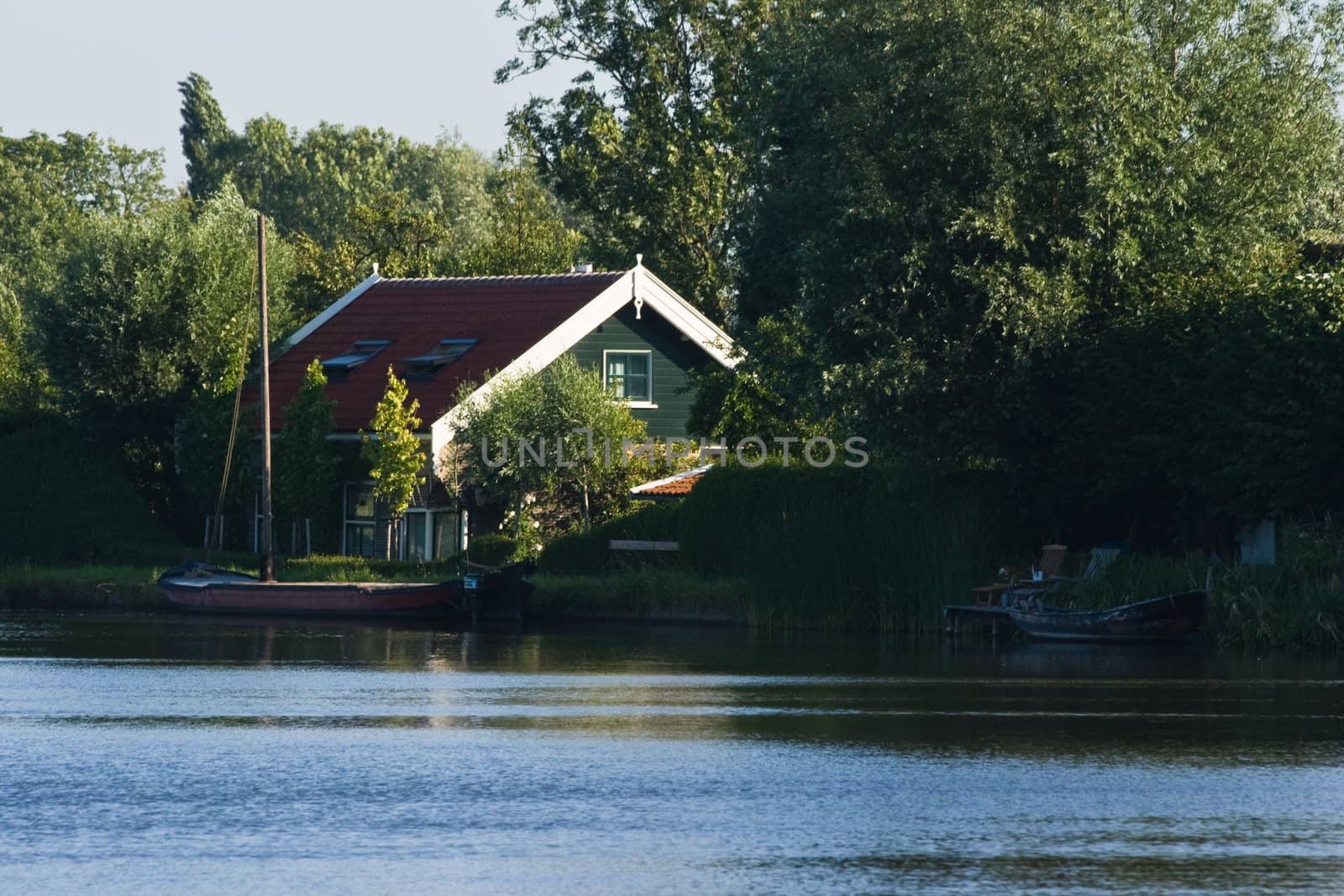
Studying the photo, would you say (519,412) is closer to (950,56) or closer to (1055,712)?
(950,56)

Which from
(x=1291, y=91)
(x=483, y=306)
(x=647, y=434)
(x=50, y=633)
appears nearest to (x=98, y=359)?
(x=483, y=306)

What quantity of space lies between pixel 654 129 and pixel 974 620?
28.9m

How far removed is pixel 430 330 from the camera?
55562 millimetres

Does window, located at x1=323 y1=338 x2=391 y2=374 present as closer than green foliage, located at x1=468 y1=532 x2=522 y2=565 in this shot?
No

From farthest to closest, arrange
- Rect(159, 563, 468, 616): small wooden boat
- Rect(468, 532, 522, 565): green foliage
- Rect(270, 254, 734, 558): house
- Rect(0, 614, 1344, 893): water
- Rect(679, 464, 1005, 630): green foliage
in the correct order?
1. Rect(270, 254, 734, 558): house
2. Rect(468, 532, 522, 565): green foliage
3. Rect(159, 563, 468, 616): small wooden boat
4. Rect(679, 464, 1005, 630): green foliage
5. Rect(0, 614, 1344, 893): water

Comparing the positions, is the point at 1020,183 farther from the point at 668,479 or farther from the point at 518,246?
the point at 518,246

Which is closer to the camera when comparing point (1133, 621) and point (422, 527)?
point (1133, 621)

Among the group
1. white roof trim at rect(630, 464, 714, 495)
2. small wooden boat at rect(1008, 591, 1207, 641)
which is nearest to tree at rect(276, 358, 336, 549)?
white roof trim at rect(630, 464, 714, 495)

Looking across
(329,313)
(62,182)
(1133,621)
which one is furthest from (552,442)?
(62,182)

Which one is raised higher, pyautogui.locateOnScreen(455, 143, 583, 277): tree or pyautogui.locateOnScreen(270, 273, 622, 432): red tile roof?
pyautogui.locateOnScreen(455, 143, 583, 277): tree

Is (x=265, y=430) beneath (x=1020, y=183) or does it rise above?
beneath

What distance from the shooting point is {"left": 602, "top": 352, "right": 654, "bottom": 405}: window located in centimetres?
5378

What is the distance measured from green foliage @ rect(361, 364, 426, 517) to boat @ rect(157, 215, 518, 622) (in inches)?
105

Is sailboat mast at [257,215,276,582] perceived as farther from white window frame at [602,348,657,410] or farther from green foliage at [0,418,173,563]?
white window frame at [602,348,657,410]
